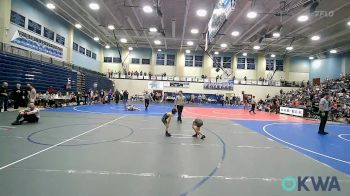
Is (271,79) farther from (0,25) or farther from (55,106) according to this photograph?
(0,25)

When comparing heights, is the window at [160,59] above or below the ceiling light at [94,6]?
below

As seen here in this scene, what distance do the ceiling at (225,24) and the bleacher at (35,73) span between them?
589 centimetres

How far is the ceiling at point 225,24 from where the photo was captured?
20703mm

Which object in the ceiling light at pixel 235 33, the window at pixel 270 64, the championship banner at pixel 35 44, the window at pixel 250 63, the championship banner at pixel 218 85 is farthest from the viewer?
the window at pixel 250 63

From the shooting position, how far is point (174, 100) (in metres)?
27.2

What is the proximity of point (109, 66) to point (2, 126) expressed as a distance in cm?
3466

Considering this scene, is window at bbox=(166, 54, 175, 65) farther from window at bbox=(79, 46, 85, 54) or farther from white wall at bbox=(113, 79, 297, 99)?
window at bbox=(79, 46, 85, 54)

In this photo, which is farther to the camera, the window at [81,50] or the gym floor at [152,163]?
the window at [81,50]

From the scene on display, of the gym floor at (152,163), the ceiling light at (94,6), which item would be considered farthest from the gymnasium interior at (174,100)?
the ceiling light at (94,6)

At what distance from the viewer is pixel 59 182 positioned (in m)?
4.21

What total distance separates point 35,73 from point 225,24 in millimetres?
18348

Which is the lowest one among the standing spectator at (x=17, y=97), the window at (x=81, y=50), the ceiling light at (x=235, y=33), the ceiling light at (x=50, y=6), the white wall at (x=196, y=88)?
the standing spectator at (x=17, y=97)

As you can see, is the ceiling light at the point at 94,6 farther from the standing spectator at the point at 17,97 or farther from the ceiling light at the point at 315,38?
the ceiling light at the point at 315,38

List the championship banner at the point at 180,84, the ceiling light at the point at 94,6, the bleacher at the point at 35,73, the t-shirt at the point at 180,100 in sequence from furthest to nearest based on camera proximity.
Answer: the championship banner at the point at 180,84, the ceiling light at the point at 94,6, the bleacher at the point at 35,73, the t-shirt at the point at 180,100
